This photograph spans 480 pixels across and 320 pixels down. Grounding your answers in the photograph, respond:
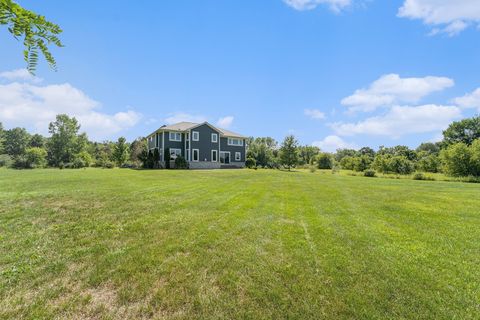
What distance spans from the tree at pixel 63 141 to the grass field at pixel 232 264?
1958 inches

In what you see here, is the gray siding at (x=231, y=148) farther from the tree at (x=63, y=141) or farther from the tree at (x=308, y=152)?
the tree at (x=308, y=152)

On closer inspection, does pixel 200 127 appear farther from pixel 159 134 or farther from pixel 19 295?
pixel 19 295

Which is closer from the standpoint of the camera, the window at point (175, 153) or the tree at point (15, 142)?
the window at point (175, 153)

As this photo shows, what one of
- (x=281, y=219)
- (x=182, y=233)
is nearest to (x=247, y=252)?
(x=182, y=233)

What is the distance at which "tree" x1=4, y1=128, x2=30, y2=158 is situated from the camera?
190 ft

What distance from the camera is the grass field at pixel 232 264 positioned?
301cm

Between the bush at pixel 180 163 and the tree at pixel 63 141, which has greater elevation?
the tree at pixel 63 141

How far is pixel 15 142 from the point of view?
58875 millimetres

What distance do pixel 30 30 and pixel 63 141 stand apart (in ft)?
193

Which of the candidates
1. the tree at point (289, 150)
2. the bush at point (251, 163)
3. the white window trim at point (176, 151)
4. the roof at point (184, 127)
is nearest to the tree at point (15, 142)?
the roof at point (184, 127)

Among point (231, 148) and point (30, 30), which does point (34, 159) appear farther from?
point (30, 30)

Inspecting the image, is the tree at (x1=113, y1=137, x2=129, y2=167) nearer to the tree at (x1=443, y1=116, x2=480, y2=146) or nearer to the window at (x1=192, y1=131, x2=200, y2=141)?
the window at (x1=192, y1=131, x2=200, y2=141)

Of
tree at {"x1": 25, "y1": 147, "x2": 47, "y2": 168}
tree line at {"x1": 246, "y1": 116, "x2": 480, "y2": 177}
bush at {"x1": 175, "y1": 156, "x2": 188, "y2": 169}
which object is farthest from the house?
tree at {"x1": 25, "y1": 147, "x2": 47, "y2": 168}

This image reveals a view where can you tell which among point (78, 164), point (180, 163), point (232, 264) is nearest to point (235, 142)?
point (180, 163)
